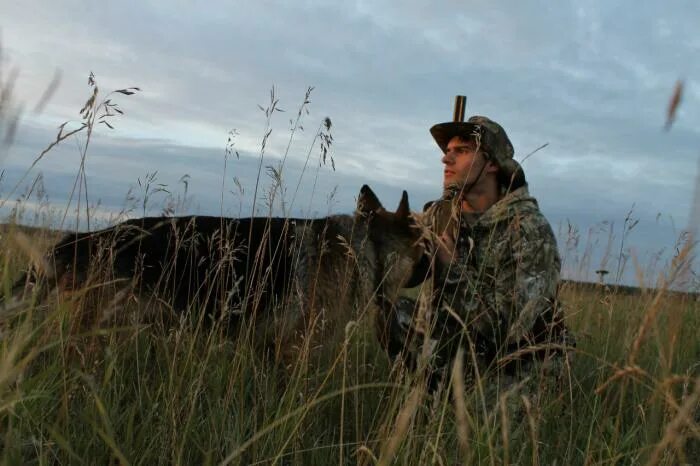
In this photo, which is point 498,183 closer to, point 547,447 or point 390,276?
point 390,276

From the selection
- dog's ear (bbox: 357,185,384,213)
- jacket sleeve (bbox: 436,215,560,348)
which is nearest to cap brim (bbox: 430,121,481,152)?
jacket sleeve (bbox: 436,215,560,348)

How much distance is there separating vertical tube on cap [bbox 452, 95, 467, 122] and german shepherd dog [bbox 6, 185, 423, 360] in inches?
35.7

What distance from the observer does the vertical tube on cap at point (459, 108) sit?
4652mm

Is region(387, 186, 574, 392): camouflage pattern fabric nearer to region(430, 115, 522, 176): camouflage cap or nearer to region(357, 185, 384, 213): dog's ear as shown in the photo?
region(430, 115, 522, 176): camouflage cap

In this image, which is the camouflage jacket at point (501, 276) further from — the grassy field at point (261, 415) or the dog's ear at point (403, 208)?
the dog's ear at point (403, 208)

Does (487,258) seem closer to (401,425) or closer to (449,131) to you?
(449,131)

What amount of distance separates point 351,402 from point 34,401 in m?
1.51

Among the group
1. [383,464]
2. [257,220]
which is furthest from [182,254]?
[383,464]

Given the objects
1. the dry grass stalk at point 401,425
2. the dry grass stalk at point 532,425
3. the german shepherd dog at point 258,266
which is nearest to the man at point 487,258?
the german shepherd dog at point 258,266

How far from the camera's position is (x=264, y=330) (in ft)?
13.0

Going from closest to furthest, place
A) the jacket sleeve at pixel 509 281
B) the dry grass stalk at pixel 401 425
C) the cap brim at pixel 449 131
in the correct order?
the dry grass stalk at pixel 401 425 → the jacket sleeve at pixel 509 281 → the cap brim at pixel 449 131

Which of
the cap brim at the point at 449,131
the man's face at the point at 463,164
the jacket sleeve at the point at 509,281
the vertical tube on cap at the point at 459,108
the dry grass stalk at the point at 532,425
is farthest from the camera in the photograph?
the vertical tube on cap at the point at 459,108

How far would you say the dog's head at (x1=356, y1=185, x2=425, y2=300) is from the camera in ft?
16.5

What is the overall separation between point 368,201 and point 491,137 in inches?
60.6
